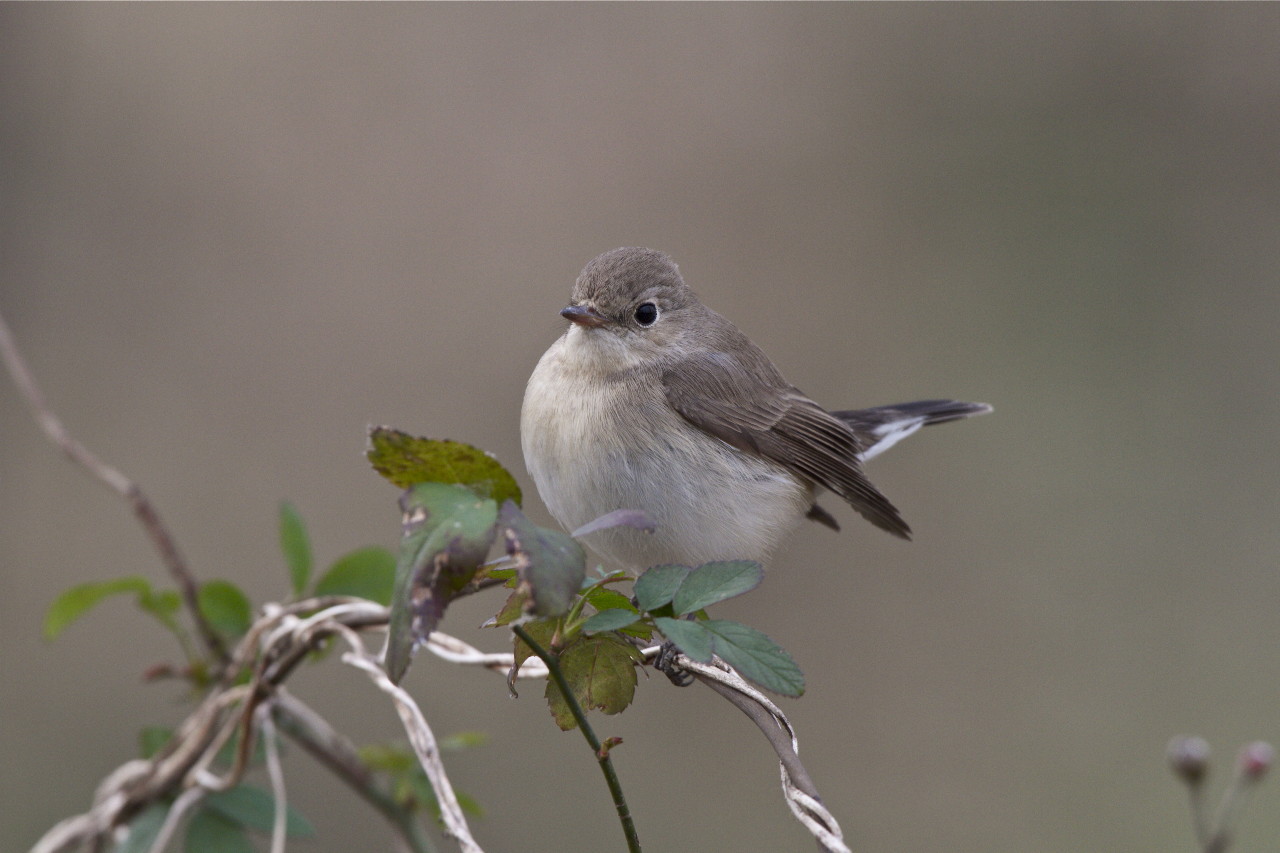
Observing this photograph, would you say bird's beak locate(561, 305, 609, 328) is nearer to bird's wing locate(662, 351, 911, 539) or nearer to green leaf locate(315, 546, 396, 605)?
bird's wing locate(662, 351, 911, 539)

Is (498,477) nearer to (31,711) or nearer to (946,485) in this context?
(31,711)

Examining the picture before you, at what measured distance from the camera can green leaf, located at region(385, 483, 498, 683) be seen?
1164 millimetres

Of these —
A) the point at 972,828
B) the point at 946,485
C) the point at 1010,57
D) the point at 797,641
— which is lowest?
the point at 972,828

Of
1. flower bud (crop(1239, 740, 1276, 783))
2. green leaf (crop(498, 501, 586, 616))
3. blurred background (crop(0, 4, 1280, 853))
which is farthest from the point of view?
blurred background (crop(0, 4, 1280, 853))

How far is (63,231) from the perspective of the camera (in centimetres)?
556

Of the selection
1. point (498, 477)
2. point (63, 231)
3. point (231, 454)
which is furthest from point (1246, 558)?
point (63, 231)

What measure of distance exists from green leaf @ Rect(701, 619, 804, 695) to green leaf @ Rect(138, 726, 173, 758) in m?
0.92

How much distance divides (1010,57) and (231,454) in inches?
179

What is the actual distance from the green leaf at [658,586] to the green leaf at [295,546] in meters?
0.72

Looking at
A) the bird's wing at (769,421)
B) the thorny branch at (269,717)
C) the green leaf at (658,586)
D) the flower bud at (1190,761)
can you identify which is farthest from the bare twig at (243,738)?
the bird's wing at (769,421)


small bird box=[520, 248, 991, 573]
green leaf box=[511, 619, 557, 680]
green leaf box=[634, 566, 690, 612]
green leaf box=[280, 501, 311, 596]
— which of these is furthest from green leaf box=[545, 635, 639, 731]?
small bird box=[520, 248, 991, 573]

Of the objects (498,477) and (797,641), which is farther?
(797,641)

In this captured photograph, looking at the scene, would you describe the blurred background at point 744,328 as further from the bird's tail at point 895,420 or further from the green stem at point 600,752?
the green stem at point 600,752

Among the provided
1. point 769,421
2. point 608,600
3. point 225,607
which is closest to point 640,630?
point 608,600
